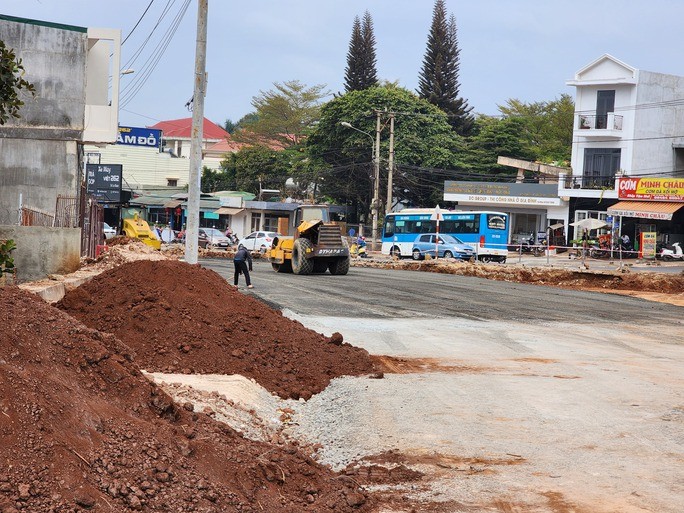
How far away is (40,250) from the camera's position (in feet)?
60.1

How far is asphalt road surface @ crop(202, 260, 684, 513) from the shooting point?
7.60 meters

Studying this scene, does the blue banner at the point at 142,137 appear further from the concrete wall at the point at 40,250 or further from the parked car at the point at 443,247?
the concrete wall at the point at 40,250

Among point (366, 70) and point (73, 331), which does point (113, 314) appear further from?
point (366, 70)

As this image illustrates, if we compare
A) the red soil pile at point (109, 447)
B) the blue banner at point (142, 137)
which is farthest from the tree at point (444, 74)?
the red soil pile at point (109, 447)

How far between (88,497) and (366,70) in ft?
300

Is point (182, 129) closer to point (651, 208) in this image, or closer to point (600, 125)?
point (600, 125)

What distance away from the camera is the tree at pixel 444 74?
91125 millimetres

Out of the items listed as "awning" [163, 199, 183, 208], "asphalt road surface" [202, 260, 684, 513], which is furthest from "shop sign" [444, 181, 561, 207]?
"asphalt road surface" [202, 260, 684, 513]

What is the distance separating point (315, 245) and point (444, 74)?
196 feet

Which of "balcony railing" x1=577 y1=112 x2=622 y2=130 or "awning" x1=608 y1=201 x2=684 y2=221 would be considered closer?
"awning" x1=608 y1=201 x2=684 y2=221

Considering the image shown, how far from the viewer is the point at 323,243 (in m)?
35.4

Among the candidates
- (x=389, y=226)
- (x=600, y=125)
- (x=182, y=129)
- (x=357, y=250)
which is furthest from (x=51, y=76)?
(x=182, y=129)

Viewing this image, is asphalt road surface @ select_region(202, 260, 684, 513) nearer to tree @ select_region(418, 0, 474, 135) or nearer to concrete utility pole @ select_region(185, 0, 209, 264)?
concrete utility pole @ select_region(185, 0, 209, 264)

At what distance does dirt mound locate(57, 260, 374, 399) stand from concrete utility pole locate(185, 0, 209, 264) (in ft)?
25.5
